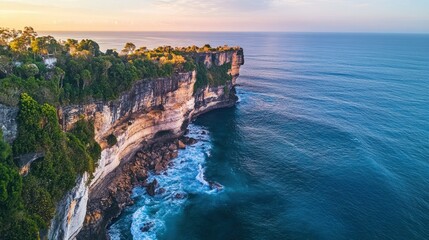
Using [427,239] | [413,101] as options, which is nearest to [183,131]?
[427,239]

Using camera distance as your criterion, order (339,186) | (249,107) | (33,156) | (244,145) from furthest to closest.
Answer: (249,107) → (244,145) → (339,186) → (33,156)

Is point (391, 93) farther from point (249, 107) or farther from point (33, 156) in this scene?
point (33, 156)

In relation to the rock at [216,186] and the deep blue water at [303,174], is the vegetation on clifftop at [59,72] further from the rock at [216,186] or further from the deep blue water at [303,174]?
the rock at [216,186]

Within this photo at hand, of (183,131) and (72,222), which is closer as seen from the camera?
(72,222)

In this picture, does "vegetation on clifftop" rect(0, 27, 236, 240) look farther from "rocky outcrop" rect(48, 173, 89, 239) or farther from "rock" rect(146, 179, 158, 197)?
"rock" rect(146, 179, 158, 197)

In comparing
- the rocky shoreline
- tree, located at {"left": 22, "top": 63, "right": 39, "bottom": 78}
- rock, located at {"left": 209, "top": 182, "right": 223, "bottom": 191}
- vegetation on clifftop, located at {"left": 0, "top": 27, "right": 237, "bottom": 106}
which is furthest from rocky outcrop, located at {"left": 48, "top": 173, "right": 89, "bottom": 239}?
rock, located at {"left": 209, "top": 182, "right": 223, "bottom": 191}
